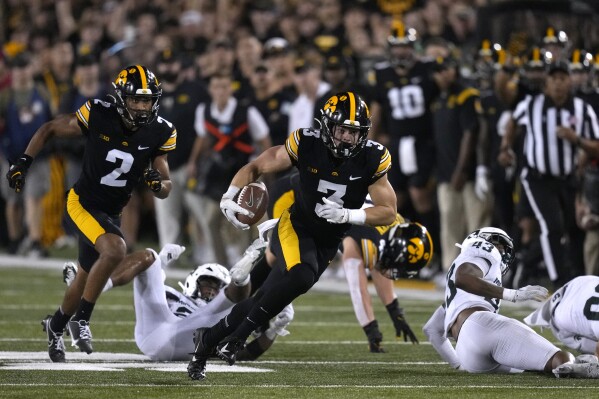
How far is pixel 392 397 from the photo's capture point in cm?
690

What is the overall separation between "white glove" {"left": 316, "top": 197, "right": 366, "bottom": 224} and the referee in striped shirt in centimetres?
444

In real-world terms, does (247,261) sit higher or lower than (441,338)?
higher

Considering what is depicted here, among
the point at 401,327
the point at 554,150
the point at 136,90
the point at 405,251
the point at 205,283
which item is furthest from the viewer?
the point at 554,150

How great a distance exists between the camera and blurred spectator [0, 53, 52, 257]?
16.2 metres

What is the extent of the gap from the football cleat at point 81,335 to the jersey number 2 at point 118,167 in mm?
810

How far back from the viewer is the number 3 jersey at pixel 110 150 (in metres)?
8.62

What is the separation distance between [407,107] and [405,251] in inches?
182

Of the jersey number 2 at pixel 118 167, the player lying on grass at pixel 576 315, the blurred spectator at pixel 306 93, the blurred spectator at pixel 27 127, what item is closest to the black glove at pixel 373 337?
the player lying on grass at pixel 576 315

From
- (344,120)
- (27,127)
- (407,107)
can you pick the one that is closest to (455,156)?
A: (407,107)

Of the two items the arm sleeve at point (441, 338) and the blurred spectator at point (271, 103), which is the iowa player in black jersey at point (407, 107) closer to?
the blurred spectator at point (271, 103)

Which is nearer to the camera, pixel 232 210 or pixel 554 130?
pixel 232 210

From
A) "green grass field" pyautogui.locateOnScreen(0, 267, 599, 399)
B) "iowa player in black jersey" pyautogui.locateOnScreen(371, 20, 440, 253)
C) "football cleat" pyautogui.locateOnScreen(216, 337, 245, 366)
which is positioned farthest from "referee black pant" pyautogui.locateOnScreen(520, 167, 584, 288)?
"football cleat" pyautogui.locateOnScreen(216, 337, 245, 366)

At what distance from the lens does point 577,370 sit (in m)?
7.47

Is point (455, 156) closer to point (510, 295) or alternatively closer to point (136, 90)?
point (136, 90)
